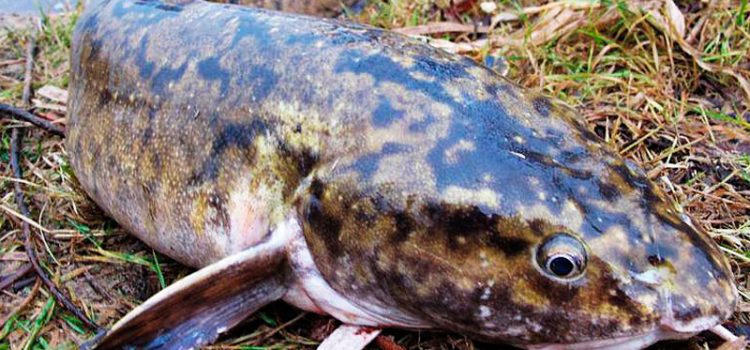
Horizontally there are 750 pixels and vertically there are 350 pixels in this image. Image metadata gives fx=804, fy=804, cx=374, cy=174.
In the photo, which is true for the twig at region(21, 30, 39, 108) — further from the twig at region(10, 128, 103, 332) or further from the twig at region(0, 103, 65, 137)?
the twig at region(10, 128, 103, 332)

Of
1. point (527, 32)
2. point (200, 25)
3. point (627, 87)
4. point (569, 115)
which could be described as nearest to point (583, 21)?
point (527, 32)

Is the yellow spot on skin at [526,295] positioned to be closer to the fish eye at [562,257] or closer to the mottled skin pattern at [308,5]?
the fish eye at [562,257]

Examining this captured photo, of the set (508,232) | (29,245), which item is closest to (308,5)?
(29,245)

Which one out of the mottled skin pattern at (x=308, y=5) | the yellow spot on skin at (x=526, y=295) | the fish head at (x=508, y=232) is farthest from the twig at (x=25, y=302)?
the mottled skin pattern at (x=308, y=5)

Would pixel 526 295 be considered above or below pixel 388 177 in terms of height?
below

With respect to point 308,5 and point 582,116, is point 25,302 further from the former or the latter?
point 308,5

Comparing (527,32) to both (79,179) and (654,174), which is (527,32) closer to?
(654,174)

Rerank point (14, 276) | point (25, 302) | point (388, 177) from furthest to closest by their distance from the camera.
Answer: point (14, 276)
point (25, 302)
point (388, 177)

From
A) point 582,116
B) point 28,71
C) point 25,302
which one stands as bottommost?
point 25,302
